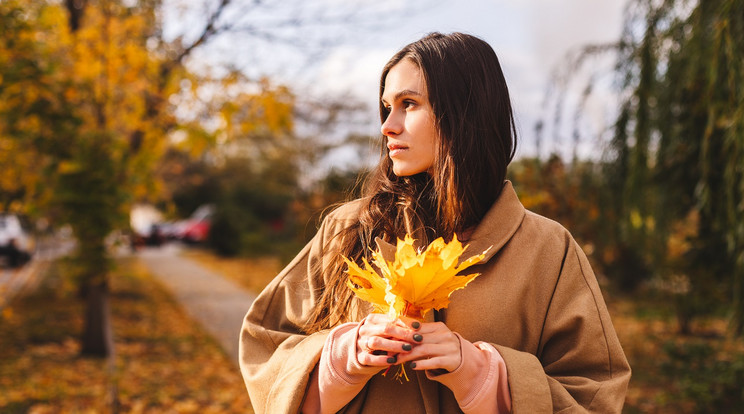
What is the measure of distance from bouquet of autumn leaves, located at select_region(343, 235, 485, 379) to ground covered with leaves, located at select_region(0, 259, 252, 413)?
3959 millimetres

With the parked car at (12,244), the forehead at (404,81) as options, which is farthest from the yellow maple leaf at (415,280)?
the parked car at (12,244)

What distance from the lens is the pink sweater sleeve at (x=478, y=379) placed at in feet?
4.42

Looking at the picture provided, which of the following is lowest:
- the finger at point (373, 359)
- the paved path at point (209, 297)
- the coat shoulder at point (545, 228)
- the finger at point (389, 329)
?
the paved path at point (209, 297)

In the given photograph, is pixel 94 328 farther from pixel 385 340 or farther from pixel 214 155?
pixel 385 340

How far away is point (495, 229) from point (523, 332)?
0.90 ft

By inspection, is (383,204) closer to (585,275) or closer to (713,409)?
(585,275)

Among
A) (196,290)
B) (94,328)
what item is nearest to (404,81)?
(94,328)

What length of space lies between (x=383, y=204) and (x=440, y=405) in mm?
565

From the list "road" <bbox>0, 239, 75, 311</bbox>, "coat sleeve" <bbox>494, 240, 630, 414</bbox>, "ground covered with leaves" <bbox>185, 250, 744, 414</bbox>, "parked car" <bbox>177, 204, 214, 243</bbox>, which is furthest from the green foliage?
"parked car" <bbox>177, 204, 214, 243</bbox>

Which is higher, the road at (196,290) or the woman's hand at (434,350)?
the woman's hand at (434,350)

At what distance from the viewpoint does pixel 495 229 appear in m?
1.59

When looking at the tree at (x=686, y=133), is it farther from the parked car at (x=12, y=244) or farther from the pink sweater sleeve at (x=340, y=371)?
the parked car at (x=12, y=244)

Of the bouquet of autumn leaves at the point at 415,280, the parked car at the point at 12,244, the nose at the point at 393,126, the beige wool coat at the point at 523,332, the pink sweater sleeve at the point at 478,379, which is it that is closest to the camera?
the bouquet of autumn leaves at the point at 415,280

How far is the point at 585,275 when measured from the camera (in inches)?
61.7
